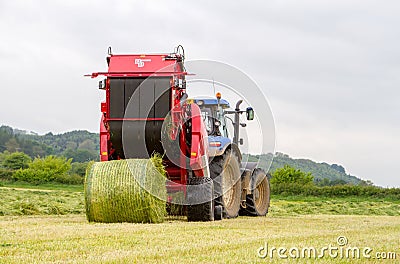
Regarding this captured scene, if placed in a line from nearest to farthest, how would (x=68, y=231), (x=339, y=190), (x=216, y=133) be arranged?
(x=68, y=231) → (x=216, y=133) → (x=339, y=190)

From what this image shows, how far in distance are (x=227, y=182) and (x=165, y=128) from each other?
287 cm

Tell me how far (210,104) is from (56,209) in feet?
14.4

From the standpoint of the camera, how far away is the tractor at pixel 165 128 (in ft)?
38.0

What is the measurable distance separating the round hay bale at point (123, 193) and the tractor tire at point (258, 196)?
239 inches

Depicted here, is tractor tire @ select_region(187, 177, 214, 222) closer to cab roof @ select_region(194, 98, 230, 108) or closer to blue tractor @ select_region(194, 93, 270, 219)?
blue tractor @ select_region(194, 93, 270, 219)

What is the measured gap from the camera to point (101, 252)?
6195 millimetres

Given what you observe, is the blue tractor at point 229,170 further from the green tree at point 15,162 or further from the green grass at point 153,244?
the green tree at point 15,162

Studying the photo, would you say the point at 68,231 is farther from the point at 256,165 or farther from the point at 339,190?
the point at 339,190

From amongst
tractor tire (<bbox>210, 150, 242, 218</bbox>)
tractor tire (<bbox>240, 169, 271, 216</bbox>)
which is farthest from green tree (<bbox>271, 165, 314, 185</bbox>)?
tractor tire (<bbox>210, 150, 242, 218</bbox>)

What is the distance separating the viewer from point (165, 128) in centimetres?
1163

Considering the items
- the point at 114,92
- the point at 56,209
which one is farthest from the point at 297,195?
the point at 114,92

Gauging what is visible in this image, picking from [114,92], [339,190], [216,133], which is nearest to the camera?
[114,92]

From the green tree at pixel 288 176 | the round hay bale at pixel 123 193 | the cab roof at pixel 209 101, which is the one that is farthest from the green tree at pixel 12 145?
the round hay bale at pixel 123 193

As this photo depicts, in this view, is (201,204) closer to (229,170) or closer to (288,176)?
(229,170)
